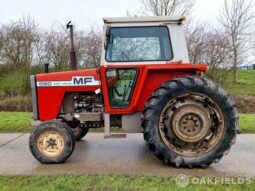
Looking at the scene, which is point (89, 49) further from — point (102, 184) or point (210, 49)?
point (102, 184)

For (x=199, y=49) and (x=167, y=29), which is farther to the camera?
(x=199, y=49)

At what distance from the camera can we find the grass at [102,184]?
4.71 meters

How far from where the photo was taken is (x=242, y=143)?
768cm

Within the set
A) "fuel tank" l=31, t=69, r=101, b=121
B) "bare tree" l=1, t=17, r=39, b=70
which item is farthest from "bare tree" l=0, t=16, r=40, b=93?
"fuel tank" l=31, t=69, r=101, b=121

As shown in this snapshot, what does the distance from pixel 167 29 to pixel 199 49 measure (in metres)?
12.9

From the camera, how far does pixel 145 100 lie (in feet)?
20.3

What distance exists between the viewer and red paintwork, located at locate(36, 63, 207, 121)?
598cm

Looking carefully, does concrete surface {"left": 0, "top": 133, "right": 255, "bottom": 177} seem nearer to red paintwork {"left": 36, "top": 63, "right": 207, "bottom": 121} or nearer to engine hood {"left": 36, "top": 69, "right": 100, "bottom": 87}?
red paintwork {"left": 36, "top": 63, "right": 207, "bottom": 121}

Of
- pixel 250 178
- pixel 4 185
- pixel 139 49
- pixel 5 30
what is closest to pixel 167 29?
pixel 139 49

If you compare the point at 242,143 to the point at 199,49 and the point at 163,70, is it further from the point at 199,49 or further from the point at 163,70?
the point at 199,49

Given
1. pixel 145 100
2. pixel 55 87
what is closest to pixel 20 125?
pixel 55 87

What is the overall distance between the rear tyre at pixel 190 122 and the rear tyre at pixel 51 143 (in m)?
1.20

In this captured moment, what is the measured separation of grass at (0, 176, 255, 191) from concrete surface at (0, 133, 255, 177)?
0.96 ft

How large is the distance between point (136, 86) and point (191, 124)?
1.02 meters
